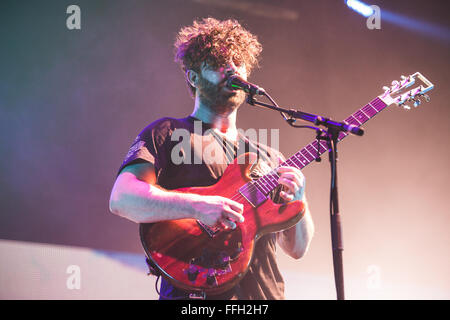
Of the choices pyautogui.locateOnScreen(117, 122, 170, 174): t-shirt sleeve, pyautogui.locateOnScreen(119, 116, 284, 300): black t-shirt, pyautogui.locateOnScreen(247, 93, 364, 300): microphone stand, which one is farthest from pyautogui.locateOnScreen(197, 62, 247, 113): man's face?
pyautogui.locateOnScreen(247, 93, 364, 300): microphone stand

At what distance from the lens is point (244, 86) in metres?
1.58

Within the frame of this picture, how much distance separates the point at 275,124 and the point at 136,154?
165 centimetres

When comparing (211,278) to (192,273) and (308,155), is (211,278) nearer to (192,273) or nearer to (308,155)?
(192,273)

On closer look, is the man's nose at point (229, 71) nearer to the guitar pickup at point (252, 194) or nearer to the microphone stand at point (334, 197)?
the microphone stand at point (334, 197)

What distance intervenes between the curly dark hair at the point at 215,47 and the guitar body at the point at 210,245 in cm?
72

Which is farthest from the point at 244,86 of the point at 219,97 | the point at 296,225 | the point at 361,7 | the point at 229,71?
the point at 361,7

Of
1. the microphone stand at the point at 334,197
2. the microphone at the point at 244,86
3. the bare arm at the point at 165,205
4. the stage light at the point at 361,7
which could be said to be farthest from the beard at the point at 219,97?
the stage light at the point at 361,7

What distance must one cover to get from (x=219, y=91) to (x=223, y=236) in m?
0.76

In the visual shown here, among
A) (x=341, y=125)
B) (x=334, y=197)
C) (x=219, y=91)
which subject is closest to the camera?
(x=334, y=197)

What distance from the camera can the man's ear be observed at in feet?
6.87

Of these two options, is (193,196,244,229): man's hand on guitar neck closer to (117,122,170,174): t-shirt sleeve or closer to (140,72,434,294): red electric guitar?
(140,72,434,294): red electric guitar

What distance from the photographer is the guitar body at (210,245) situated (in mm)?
1556

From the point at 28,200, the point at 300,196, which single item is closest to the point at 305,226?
the point at 300,196
